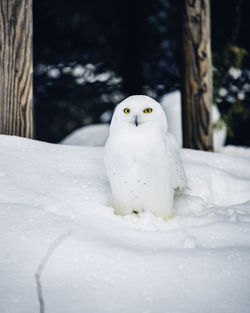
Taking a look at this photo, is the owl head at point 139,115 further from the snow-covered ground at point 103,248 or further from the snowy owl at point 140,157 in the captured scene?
the snow-covered ground at point 103,248

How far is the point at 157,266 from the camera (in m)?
1.49

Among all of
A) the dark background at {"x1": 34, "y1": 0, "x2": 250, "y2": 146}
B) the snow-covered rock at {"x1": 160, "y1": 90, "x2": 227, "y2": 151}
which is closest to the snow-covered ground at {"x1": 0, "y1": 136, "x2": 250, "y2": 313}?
the snow-covered rock at {"x1": 160, "y1": 90, "x2": 227, "y2": 151}

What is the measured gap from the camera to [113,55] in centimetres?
568

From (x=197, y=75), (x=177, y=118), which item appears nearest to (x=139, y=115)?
(x=197, y=75)

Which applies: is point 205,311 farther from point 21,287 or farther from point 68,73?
point 68,73

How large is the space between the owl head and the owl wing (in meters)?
0.17

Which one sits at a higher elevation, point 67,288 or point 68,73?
→ point 68,73

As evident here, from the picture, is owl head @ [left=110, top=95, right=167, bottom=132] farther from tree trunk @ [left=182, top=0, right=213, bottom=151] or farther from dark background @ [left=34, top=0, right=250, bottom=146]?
dark background @ [left=34, top=0, right=250, bottom=146]

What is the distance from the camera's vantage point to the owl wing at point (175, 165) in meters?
2.03

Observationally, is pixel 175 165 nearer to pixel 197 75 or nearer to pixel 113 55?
pixel 197 75

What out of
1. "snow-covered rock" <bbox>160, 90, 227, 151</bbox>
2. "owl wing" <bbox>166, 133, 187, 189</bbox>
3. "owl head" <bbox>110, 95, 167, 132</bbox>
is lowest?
"snow-covered rock" <bbox>160, 90, 227, 151</bbox>

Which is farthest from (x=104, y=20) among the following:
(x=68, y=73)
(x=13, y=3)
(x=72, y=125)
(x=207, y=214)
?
(x=207, y=214)

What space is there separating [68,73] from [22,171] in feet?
12.1

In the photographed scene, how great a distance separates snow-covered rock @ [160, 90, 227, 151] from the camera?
502 centimetres
